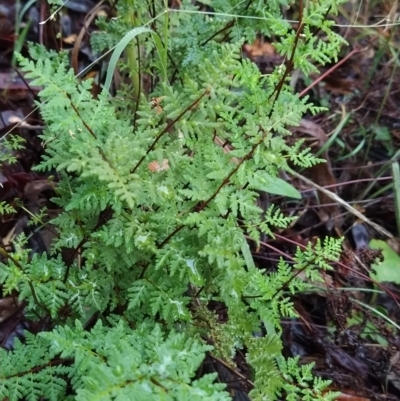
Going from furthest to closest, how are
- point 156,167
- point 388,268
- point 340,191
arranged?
1. point 340,191
2. point 388,268
3. point 156,167

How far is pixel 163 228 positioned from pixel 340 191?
111 centimetres

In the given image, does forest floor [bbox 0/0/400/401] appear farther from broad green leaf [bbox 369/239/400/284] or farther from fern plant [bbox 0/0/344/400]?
fern plant [bbox 0/0/344/400]

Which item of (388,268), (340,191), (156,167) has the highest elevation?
(156,167)

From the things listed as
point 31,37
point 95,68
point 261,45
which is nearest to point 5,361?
point 95,68

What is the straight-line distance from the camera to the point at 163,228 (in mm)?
1162

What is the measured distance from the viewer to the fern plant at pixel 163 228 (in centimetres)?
105

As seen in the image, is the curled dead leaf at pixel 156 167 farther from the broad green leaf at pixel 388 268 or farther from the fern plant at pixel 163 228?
the broad green leaf at pixel 388 268

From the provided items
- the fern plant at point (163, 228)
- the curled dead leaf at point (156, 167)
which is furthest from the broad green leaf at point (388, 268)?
the curled dead leaf at point (156, 167)

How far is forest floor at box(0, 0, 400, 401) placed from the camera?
1.61m

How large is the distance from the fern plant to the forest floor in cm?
21

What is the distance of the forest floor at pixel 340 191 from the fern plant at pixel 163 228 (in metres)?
0.21

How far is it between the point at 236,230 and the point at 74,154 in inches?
13.6

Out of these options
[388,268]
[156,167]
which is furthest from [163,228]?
[388,268]

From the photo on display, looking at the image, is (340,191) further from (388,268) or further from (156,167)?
(156,167)
